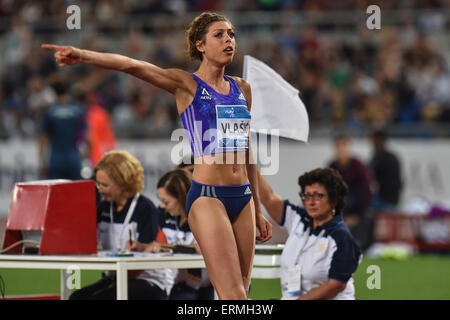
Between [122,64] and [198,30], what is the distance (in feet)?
2.10

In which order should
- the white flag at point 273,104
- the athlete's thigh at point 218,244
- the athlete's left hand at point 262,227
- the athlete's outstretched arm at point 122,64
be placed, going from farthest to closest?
the white flag at point 273,104
the athlete's left hand at point 262,227
the athlete's thigh at point 218,244
the athlete's outstretched arm at point 122,64

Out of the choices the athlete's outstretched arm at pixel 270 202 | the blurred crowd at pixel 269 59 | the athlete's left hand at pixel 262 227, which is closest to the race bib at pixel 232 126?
the athlete's left hand at pixel 262 227

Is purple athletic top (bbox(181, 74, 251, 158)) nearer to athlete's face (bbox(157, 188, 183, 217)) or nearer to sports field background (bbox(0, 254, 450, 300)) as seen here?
Result: athlete's face (bbox(157, 188, 183, 217))

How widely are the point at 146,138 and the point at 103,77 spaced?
2339 millimetres

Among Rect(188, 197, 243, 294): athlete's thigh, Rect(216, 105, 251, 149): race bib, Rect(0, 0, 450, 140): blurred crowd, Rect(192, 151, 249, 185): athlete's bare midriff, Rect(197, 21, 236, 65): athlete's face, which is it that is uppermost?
Rect(0, 0, 450, 140): blurred crowd

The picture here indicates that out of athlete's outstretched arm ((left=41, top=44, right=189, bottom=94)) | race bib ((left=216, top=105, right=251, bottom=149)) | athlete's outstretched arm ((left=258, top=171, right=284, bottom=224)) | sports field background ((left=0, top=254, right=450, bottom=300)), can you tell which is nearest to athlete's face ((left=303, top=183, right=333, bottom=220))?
athlete's outstretched arm ((left=258, top=171, right=284, bottom=224))

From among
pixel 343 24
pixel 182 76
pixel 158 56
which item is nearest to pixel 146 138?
pixel 158 56

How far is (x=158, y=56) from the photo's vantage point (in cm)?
1766

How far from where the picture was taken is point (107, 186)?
20.7 feet

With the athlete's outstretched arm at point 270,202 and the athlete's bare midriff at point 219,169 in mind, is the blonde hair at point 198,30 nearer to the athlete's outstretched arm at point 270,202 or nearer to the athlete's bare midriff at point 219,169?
the athlete's bare midriff at point 219,169

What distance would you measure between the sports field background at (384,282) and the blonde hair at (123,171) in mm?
2806

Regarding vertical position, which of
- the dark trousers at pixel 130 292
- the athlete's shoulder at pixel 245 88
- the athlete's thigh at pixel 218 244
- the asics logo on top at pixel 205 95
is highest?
the athlete's shoulder at pixel 245 88

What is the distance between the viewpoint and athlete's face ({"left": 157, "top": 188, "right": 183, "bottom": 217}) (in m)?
6.35

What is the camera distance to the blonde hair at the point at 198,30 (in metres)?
5.03
